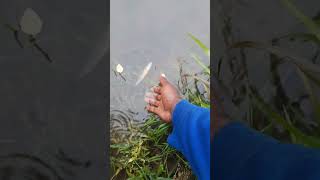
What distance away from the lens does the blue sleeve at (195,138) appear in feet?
2.86

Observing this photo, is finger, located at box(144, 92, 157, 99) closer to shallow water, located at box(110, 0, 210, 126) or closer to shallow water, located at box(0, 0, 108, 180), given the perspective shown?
shallow water, located at box(110, 0, 210, 126)

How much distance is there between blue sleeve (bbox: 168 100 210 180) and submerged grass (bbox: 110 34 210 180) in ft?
0.22

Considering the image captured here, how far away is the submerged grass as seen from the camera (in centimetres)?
106

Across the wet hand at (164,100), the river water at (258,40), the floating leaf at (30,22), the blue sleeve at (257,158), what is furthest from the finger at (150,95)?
the blue sleeve at (257,158)

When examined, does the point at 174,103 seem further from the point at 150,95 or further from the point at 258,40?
the point at 258,40

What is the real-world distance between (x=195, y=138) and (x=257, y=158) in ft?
1.86

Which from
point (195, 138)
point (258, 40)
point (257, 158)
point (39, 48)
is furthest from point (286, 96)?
point (39, 48)

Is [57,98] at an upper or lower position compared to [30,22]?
lower

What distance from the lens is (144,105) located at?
1.10 m

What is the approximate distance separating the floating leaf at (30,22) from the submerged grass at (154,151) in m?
0.37

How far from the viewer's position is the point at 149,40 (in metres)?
1.05

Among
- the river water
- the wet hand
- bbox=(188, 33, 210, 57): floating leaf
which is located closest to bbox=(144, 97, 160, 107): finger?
the wet hand

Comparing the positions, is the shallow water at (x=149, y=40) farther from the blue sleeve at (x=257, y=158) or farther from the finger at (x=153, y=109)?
the blue sleeve at (x=257, y=158)

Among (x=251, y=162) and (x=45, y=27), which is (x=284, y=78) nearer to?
(x=251, y=162)
